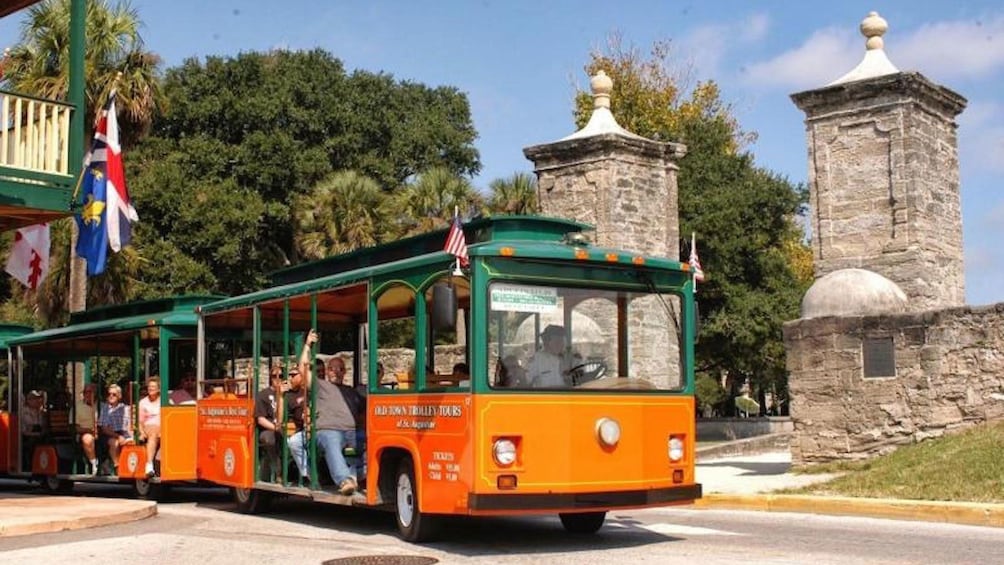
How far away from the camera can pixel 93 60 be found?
25.4 m

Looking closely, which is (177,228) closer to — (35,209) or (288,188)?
(288,188)

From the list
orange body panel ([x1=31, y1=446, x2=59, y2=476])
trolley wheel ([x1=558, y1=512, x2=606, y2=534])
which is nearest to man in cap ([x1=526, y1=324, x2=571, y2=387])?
trolley wheel ([x1=558, y1=512, x2=606, y2=534])

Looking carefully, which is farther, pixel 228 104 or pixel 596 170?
pixel 228 104

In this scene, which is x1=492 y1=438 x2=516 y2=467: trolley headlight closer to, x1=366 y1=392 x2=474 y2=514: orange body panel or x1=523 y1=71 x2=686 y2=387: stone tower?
x1=366 y1=392 x2=474 y2=514: orange body panel

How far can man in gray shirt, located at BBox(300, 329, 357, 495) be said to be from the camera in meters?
12.1

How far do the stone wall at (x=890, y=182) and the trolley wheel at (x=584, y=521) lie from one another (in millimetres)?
7943

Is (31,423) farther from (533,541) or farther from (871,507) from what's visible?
(871,507)

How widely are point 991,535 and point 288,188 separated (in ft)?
123

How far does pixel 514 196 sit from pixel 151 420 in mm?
20209

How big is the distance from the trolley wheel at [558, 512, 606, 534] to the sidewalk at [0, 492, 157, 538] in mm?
4833

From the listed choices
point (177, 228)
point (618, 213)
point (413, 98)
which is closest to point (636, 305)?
point (618, 213)

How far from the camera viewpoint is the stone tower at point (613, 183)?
19.5 metres

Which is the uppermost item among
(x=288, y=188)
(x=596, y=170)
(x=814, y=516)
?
(x=288, y=188)

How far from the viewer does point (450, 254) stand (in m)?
10.3
